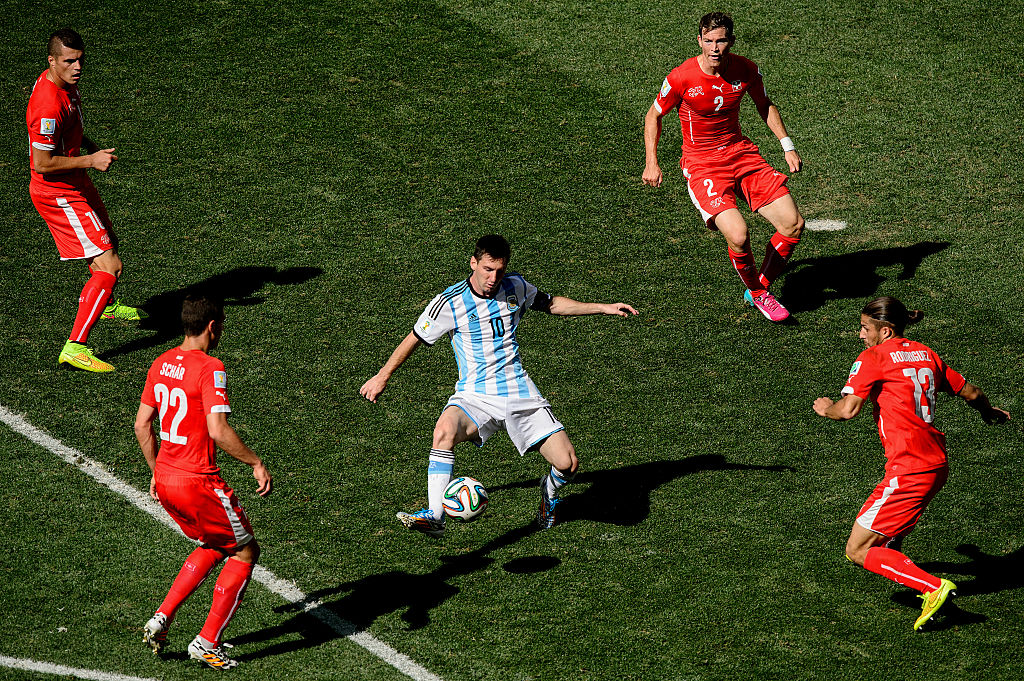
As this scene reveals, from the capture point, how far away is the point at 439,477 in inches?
285

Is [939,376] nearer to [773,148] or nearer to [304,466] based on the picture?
[304,466]

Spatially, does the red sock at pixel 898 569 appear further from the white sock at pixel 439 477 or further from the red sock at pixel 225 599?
the red sock at pixel 225 599

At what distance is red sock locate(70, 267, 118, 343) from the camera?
959 cm

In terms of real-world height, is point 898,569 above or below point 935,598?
above

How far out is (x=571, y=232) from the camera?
11805mm

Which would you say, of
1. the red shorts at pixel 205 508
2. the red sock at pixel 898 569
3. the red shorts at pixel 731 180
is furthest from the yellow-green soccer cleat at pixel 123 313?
the red sock at pixel 898 569

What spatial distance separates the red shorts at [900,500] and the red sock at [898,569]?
0.13 m

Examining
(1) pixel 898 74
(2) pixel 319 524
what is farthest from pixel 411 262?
(1) pixel 898 74

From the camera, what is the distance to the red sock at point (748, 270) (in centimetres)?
1023

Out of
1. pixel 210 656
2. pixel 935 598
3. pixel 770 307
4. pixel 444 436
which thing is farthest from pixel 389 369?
pixel 770 307

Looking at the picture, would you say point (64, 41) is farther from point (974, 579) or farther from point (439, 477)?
point (974, 579)

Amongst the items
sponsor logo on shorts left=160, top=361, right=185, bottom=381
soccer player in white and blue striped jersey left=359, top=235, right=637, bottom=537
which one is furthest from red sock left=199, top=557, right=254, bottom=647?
soccer player in white and blue striped jersey left=359, top=235, right=637, bottom=537

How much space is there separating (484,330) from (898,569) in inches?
122

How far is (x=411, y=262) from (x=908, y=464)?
5979 millimetres
